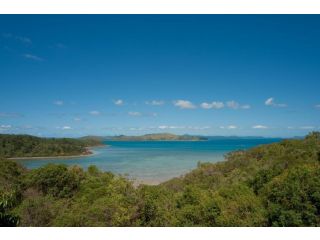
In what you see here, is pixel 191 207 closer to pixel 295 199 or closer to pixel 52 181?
pixel 295 199

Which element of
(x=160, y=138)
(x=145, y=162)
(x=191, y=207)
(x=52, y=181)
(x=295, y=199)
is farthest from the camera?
(x=160, y=138)

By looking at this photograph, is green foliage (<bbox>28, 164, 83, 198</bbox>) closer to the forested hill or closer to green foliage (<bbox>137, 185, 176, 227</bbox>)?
green foliage (<bbox>137, 185, 176, 227</bbox>)

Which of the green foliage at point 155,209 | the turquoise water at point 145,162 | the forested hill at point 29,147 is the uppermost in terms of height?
the forested hill at point 29,147

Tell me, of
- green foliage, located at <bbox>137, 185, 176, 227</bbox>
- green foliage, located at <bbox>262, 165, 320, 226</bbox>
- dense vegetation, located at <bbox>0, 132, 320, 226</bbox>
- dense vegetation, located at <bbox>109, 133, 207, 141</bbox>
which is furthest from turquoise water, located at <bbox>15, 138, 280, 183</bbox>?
dense vegetation, located at <bbox>109, 133, 207, 141</bbox>

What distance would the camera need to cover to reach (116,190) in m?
8.98

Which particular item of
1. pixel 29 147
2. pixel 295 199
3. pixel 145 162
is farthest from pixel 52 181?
pixel 29 147

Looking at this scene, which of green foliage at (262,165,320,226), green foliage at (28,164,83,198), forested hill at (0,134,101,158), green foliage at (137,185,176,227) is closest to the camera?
green foliage at (262,165,320,226)

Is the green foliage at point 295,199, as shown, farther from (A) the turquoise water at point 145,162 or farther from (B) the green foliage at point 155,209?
(A) the turquoise water at point 145,162

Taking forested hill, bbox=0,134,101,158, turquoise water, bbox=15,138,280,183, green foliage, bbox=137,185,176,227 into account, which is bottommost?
turquoise water, bbox=15,138,280,183

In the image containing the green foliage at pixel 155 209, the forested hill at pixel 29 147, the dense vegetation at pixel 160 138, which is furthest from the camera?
the dense vegetation at pixel 160 138

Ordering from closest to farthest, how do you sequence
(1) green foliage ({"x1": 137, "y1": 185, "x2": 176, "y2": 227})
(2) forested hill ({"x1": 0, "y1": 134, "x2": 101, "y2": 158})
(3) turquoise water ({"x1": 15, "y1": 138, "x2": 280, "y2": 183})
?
(1) green foliage ({"x1": 137, "y1": 185, "x2": 176, "y2": 227})
(3) turquoise water ({"x1": 15, "y1": 138, "x2": 280, "y2": 183})
(2) forested hill ({"x1": 0, "y1": 134, "x2": 101, "y2": 158})

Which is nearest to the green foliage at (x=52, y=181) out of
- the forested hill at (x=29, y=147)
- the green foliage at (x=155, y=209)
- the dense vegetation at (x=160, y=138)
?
the green foliage at (x=155, y=209)
